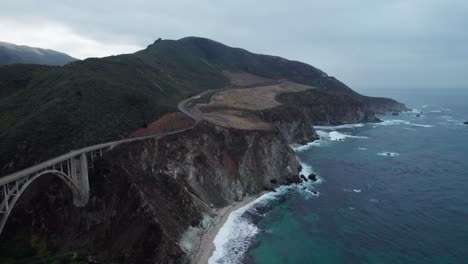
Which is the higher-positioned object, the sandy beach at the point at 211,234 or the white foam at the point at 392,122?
the white foam at the point at 392,122

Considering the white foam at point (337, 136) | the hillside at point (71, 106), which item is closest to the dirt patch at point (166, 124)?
the hillside at point (71, 106)

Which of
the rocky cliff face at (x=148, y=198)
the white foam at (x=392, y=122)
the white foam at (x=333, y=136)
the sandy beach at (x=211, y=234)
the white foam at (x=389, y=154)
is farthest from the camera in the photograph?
the white foam at (x=392, y=122)

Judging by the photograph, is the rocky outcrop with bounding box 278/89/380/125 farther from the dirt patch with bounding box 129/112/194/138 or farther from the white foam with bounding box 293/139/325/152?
the dirt patch with bounding box 129/112/194/138

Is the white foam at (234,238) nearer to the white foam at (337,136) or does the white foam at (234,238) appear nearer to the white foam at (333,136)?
the white foam at (333,136)

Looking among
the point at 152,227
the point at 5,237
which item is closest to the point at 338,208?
the point at 152,227

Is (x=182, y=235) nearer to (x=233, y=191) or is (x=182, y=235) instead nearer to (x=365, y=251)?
(x=233, y=191)

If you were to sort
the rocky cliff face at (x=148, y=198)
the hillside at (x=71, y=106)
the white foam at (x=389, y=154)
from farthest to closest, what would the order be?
1. the white foam at (x=389, y=154)
2. the hillside at (x=71, y=106)
3. the rocky cliff face at (x=148, y=198)
